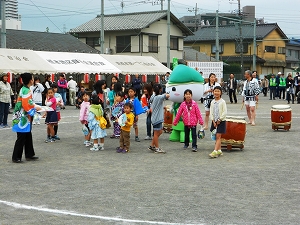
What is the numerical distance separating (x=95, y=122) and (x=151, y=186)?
4.40 m

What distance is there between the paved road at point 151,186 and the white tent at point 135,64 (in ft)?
68.8

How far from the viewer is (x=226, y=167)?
9.78 metres

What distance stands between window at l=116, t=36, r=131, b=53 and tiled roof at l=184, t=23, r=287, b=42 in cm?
2147

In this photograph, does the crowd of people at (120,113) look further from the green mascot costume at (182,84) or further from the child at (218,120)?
the green mascot costume at (182,84)

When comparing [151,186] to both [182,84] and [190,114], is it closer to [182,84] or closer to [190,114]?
[190,114]

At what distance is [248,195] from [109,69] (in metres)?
25.2

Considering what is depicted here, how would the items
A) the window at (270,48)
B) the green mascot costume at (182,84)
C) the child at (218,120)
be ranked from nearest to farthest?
1. the child at (218,120)
2. the green mascot costume at (182,84)
3. the window at (270,48)

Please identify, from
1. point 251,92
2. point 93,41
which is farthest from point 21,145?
point 93,41

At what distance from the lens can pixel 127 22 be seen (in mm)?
48844

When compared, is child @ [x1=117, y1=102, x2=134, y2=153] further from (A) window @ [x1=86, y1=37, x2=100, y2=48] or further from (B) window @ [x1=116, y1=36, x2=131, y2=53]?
(A) window @ [x1=86, y1=37, x2=100, y2=48]

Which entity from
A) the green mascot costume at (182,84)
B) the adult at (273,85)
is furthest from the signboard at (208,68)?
the green mascot costume at (182,84)

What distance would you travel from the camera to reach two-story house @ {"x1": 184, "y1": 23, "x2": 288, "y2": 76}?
66812 millimetres

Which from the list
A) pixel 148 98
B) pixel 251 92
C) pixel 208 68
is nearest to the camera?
pixel 148 98

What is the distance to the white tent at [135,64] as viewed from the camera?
110 ft
